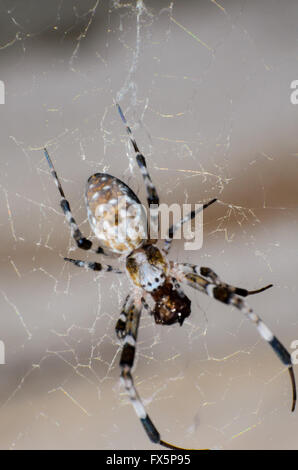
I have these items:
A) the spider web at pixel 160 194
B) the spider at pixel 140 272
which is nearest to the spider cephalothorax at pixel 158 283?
the spider at pixel 140 272

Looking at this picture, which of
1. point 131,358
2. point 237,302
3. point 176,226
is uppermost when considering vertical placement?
point 176,226

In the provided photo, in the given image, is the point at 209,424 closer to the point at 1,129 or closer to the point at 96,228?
the point at 96,228

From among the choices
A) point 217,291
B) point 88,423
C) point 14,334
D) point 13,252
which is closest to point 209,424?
point 88,423

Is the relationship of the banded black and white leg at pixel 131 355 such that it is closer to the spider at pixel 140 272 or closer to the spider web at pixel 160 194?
the spider at pixel 140 272

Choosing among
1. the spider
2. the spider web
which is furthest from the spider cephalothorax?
the spider web

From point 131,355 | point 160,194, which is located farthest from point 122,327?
point 160,194

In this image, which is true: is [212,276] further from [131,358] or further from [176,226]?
[131,358]
